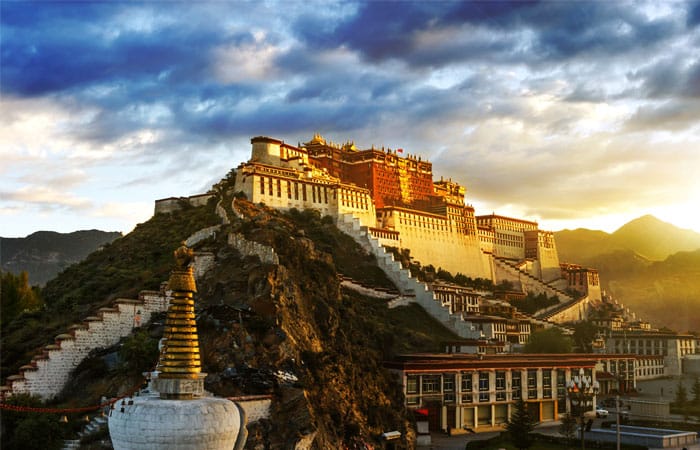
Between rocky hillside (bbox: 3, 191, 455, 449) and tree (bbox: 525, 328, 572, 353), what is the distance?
14602 millimetres

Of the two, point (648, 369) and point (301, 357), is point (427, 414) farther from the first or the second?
point (648, 369)

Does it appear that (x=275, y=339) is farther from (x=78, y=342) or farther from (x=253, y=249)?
(x=253, y=249)

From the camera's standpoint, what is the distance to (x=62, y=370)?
44406 millimetres

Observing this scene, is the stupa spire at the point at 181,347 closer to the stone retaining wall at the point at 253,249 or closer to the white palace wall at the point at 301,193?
the stone retaining wall at the point at 253,249

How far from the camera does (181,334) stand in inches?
702

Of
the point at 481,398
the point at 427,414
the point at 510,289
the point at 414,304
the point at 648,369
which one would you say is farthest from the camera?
the point at 510,289

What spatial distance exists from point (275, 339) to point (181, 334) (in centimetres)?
2889

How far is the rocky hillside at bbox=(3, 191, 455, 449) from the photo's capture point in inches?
1678


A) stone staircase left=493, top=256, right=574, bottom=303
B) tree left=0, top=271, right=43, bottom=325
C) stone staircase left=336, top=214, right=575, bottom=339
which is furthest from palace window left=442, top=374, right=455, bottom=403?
stone staircase left=493, top=256, right=574, bottom=303

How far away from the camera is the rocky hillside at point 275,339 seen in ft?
140

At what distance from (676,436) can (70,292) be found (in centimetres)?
4330

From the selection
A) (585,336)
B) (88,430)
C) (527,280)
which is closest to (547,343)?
(585,336)

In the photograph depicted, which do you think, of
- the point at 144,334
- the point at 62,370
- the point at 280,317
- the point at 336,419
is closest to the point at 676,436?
the point at 336,419

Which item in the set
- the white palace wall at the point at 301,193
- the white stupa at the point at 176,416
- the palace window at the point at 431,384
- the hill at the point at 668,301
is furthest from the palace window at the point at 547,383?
the hill at the point at 668,301
